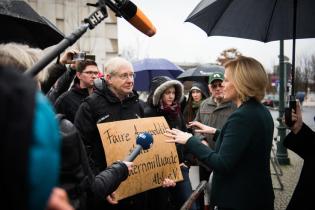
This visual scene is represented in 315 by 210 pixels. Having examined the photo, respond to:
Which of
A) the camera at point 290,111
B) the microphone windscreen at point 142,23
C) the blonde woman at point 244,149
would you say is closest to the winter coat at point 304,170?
the camera at point 290,111

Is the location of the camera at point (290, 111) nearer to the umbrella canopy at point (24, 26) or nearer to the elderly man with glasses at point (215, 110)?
the elderly man with glasses at point (215, 110)

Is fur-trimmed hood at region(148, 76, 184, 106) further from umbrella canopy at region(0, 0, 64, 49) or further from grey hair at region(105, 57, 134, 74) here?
umbrella canopy at region(0, 0, 64, 49)

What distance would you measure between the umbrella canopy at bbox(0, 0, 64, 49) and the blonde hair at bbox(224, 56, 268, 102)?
149 cm

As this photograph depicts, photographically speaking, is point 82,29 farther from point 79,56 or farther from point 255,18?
point 255,18

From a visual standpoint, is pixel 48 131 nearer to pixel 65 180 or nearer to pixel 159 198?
pixel 65 180

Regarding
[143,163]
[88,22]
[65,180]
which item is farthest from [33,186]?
[143,163]

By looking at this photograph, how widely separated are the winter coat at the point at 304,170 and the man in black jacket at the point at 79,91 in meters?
2.48

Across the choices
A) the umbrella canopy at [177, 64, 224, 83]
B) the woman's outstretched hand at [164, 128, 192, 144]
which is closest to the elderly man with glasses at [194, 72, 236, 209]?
the umbrella canopy at [177, 64, 224, 83]

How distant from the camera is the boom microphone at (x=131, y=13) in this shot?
1432 mm

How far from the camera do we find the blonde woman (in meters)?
2.23

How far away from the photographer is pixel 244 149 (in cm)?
223

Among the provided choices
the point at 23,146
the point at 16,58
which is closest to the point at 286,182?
the point at 16,58

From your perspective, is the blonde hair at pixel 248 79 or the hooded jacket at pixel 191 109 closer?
the blonde hair at pixel 248 79

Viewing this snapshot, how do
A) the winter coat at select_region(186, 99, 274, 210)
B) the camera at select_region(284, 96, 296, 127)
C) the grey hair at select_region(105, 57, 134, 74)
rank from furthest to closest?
1. the grey hair at select_region(105, 57, 134, 74)
2. the camera at select_region(284, 96, 296, 127)
3. the winter coat at select_region(186, 99, 274, 210)
